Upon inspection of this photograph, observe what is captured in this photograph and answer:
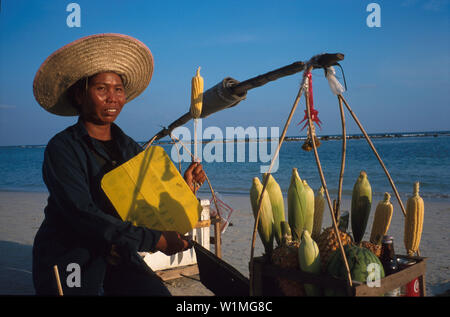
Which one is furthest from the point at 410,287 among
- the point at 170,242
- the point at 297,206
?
the point at 170,242

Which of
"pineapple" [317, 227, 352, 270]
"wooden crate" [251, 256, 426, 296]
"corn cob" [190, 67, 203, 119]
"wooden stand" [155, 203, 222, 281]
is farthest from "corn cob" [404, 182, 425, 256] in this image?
"wooden stand" [155, 203, 222, 281]

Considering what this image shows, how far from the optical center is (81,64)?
1911 millimetres

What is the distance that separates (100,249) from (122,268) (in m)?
0.21

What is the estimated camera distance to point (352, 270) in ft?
4.37

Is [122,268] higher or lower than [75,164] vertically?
lower

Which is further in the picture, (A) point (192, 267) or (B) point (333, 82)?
(A) point (192, 267)

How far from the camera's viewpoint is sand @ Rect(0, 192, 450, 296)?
3.79m

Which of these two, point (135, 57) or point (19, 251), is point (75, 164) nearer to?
point (135, 57)

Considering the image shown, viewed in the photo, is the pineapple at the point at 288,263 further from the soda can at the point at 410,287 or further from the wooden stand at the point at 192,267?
the wooden stand at the point at 192,267

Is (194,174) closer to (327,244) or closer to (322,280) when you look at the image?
(327,244)

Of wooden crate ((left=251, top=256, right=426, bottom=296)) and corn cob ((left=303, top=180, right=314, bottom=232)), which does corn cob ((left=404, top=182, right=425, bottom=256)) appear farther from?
corn cob ((left=303, top=180, right=314, bottom=232))

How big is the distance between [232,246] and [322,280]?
4.23m

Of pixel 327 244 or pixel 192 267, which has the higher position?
pixel 327 244
